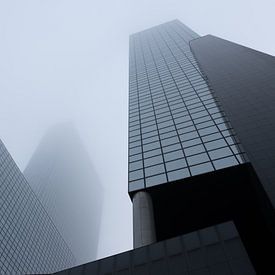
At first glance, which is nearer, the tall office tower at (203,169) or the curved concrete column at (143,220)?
the curved concrete column at (143,220)

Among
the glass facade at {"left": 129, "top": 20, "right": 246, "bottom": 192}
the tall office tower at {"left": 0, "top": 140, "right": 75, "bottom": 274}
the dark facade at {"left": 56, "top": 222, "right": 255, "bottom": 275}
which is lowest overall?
the tall office tower at {"left": 0, "top": 140, "right": 75, "bottom": 274}

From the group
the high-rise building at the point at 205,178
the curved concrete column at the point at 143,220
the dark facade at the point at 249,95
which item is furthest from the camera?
the dark facade at the point at 249,95

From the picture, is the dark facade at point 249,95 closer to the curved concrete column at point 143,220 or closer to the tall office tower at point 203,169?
the tall office tower at point 203,169

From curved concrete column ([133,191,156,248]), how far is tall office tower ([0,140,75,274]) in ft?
260

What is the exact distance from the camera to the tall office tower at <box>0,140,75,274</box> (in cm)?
10850

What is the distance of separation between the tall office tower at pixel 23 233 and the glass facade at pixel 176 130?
70348 millimetres

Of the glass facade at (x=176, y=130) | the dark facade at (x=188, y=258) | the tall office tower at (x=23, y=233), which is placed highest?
the dark facade at (x=188, y=258)

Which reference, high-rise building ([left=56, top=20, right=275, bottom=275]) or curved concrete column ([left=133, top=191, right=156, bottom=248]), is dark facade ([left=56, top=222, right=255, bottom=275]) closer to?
high-rise building ([left=56, top=20, right=275, bottom=275])

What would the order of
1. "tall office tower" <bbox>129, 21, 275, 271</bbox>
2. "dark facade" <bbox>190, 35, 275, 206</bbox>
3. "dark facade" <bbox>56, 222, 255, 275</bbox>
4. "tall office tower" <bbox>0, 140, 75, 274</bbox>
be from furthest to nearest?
"tall office tower" <bbox>0, 140, 75, 274</bbox> → "tall office tower" <bbox>129, 21, 275, 271</bbox> → "dark facade" <bbox>190, 35, 275, 206</bbox> → "dark facade" <bbox>56, 222, 255, 275</bbox>

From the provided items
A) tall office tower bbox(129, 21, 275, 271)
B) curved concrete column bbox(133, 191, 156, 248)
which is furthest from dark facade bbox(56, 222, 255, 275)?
curved concrete column bbox(133, 191, 156, 248)

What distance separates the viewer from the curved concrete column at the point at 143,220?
30.0 metres

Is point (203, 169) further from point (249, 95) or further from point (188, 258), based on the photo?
point (249, 95)

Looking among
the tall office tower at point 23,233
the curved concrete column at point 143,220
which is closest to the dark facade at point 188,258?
the curved concrete column at point 143,220

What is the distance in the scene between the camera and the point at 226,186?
35.5m
